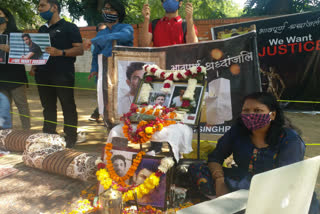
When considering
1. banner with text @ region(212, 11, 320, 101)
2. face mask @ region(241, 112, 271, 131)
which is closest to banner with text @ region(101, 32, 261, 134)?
face mask @ region(241, 112, 271, 131)

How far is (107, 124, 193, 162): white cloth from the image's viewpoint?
2.44 m

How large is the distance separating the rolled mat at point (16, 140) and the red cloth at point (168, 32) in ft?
7.50

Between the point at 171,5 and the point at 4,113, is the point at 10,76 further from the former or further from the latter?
the point at 171,5

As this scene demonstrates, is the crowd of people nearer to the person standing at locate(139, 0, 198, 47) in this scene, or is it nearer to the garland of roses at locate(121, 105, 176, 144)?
the person standing at locate(139, 0, 198, 47)

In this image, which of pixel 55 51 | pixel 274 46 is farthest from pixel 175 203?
pixel 274 46

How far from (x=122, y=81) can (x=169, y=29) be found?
999mm

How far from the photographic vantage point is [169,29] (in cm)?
373

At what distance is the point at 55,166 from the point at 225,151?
2001 mm

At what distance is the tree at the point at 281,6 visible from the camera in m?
11.4

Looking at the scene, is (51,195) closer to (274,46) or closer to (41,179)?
(41,179)

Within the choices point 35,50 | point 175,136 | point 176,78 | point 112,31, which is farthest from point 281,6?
point 175,136

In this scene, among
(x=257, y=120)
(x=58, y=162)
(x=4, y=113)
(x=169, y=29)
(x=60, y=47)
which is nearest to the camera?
(x=257, y=120)

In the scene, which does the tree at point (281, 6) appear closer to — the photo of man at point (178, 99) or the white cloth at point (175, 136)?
the photo of man at point (178, 99)

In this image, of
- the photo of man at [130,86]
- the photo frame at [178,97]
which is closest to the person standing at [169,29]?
the photo of man at [130,86]
